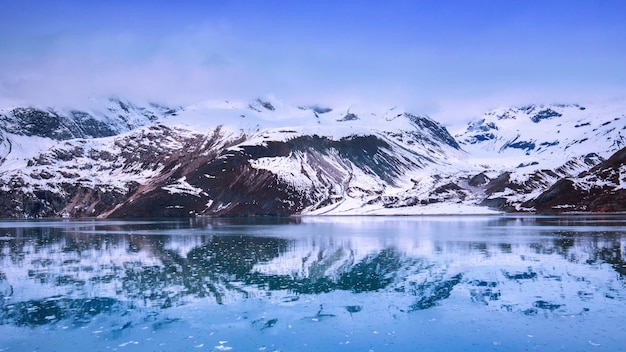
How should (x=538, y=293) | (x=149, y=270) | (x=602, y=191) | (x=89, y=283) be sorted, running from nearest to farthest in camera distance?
(x=538, y=293) → (x=89, y=283) → (x=149, y=270) → (x=602, y=191)

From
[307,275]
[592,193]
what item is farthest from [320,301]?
[592,193]

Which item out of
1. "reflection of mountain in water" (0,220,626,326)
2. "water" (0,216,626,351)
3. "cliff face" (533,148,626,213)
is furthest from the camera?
"cliff face" (533,148,626,213)

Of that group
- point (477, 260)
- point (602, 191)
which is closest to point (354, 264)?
point (477, 260)

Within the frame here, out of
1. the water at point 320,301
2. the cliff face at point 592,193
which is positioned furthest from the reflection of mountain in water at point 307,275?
the cliff face at point 592,193

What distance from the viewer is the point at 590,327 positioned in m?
23.5

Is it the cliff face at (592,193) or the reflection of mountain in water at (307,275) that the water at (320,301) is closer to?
the reflection of mountain in water at (307,275)

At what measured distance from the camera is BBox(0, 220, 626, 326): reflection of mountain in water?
29.8 m

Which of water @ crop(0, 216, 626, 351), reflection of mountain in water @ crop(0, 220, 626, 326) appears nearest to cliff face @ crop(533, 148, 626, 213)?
reflection of mountain in water @ crop(0, 220, 626, 326)

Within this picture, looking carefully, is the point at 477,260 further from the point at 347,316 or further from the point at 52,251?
the point at 52,251

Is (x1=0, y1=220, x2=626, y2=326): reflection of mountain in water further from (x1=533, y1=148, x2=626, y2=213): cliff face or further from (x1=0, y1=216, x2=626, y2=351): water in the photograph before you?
(x1=533, y1=148, x2=626, y2=213): cliff face

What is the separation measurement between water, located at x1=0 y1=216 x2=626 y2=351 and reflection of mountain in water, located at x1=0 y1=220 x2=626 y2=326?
4.6 inches

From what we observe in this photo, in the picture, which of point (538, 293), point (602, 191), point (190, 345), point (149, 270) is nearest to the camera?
point (190, 345)

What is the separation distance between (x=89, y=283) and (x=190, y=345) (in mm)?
17905

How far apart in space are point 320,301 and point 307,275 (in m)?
9.41
